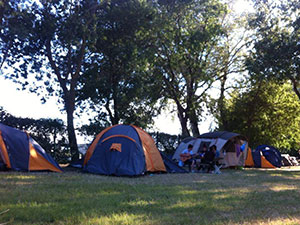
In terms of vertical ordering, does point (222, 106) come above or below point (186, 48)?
below

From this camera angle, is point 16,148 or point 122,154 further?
point 122,154

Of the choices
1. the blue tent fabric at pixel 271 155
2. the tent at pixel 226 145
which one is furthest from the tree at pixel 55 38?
the blue tent fabric at pixel 271 155

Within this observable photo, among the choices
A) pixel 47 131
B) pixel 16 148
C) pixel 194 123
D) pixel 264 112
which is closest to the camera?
pixel 16 148

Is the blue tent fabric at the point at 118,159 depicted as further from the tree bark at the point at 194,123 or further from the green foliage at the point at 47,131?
the tree bark at the point at 194,123

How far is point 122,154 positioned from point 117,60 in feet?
24.8

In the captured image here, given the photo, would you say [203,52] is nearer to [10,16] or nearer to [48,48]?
[48,48]

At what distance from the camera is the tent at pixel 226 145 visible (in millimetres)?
16781

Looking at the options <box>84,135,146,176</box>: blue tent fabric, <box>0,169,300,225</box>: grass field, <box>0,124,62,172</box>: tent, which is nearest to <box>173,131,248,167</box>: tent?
<box>84,135,146,176</box>: blue tent fabric

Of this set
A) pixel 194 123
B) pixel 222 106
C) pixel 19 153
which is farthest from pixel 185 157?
pixel 222 106

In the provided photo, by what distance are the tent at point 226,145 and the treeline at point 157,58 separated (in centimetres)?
363

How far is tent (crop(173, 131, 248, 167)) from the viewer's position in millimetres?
16781

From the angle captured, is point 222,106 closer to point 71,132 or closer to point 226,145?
point 226,145

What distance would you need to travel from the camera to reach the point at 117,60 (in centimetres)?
1730

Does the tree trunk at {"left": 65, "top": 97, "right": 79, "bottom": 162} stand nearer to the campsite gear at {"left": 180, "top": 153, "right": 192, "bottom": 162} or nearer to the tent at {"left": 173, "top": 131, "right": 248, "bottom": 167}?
the campsite gear at {"left": 180, "top": 153, "right": 192, "bottom": 162}
